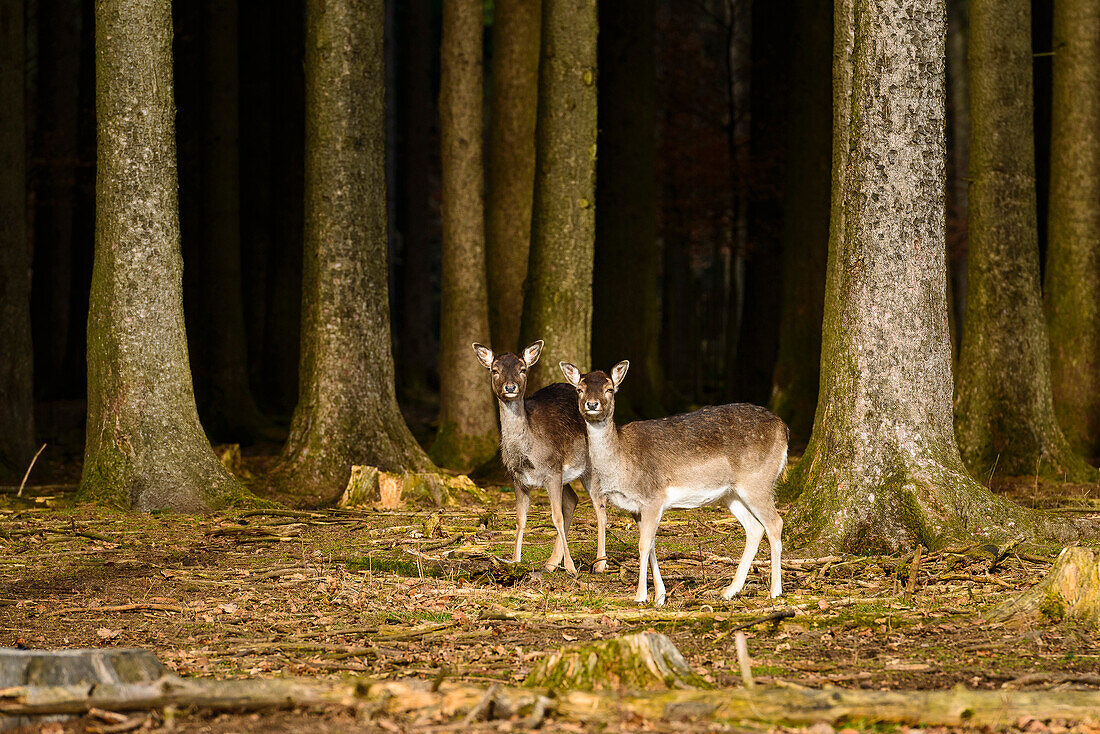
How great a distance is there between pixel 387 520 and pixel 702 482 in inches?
168

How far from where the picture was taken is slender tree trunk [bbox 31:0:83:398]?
25569mm

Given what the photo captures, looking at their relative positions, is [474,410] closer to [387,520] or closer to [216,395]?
[387,520]

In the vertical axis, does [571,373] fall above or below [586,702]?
above

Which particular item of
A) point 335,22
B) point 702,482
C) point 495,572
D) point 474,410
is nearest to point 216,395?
point 474,410

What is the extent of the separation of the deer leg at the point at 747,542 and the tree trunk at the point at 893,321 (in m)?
0.86

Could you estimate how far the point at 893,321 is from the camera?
9867 mm

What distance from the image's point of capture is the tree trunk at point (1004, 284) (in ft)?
44.5

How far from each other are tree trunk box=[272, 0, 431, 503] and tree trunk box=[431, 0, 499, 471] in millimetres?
1302

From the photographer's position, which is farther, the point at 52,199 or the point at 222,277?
the point at 52,199

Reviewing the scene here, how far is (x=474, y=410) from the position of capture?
50.9 feet

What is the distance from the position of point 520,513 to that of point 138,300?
4.66 m

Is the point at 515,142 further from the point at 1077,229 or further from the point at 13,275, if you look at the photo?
the point at 1077,229

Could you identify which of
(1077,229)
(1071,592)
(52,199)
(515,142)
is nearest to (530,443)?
(1071,592)

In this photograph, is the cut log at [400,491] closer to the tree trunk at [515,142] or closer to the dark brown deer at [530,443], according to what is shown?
the dark brown deer at [530,443]
